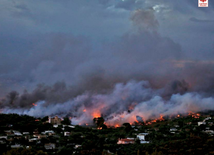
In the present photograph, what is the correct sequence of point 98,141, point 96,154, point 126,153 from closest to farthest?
1. point 96,154
2. point 126,153
3. point 98,141

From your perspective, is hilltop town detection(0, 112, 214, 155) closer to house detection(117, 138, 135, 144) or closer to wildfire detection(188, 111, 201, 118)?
house detection(117, 138, 135, 144)

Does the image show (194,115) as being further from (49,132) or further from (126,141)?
(49,132)

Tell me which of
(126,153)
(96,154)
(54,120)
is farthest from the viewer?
(54,120)

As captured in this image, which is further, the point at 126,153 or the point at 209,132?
the point at 209,132

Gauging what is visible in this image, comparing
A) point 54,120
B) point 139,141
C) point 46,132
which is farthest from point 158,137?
point 54,120

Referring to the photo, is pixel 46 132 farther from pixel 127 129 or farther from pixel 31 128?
pixel 127 129

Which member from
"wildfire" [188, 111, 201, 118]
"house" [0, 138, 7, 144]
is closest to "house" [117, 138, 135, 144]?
"house" [0, 138, 7, 144]

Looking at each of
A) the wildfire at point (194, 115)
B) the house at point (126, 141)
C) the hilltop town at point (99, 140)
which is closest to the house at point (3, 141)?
the hilltop town at point (99, 140)

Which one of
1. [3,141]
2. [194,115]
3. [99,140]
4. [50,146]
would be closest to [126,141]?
[99,140]

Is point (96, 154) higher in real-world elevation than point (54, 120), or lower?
lower
